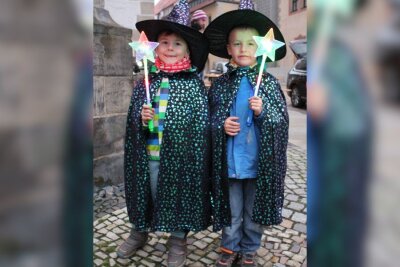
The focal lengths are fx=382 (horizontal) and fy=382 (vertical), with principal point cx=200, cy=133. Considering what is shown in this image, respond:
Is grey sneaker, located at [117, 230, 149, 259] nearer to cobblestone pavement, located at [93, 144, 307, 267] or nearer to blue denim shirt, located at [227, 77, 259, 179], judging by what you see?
cobblestone pavement, located at [93, 144, 307, 267]

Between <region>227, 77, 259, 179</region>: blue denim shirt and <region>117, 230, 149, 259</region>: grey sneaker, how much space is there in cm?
87

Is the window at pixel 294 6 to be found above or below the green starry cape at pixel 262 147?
above

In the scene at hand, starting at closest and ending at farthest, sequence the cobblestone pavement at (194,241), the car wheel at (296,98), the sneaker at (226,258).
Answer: the sneaker at (226,258)
the cobblestone pavement at (194,241)
the car wheel at (296,98)

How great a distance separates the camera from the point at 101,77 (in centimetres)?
369

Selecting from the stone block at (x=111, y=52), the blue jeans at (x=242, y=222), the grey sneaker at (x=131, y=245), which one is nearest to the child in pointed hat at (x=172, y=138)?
the blue jeans at (x=242, y=222)

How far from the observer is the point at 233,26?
7.32 feet

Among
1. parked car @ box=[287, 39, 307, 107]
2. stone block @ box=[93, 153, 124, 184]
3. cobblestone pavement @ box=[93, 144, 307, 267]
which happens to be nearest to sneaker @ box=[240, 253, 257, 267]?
cobblestone pavement @ box=[93, 144, 307, 267]

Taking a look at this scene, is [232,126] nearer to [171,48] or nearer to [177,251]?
[171,48]

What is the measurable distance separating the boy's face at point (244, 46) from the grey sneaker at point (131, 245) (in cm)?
135

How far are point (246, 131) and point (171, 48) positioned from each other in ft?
2.21

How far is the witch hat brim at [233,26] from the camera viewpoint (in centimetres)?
214

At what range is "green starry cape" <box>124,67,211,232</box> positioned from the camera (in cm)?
224

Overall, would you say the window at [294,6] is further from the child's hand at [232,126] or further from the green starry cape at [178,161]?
the child's hand at [232,126]
